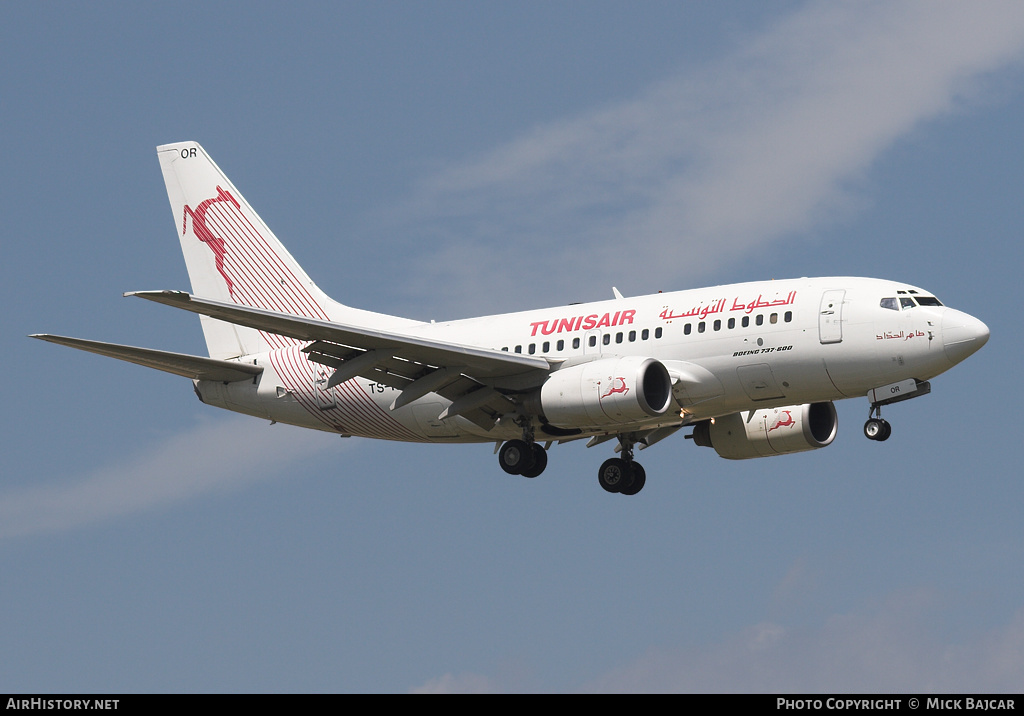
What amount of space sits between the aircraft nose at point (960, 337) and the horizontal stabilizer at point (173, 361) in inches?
813

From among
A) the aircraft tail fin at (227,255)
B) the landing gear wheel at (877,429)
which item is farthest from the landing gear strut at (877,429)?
the aircraft tail fin at (227,255)

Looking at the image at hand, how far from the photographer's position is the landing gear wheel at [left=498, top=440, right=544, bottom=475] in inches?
1689

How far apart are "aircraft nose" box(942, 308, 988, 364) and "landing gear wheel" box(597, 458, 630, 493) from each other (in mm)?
11081

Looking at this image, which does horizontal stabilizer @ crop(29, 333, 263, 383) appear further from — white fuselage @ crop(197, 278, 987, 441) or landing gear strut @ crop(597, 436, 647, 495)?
landing gear strut @ crop(597, 436, 647, 495)

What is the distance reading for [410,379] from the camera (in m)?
42.6

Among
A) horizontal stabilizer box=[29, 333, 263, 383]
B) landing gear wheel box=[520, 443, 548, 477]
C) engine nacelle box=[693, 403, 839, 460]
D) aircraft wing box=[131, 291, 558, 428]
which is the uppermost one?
horizontal stabilizer box=[29, 333, 263, 383]

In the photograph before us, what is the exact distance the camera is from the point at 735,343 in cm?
4022

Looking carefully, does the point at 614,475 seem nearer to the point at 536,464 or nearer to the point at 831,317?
the point at 536,464

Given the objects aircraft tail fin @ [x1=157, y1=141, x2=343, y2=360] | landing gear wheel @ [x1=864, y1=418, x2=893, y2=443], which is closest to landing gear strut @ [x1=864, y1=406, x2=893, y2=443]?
landing gear wheel @ [x1=864, y1=418, x2=893, y2=443]

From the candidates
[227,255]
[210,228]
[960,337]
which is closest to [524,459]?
[960,337]

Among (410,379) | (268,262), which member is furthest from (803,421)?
(268,262)

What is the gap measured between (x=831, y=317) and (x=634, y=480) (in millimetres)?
9088

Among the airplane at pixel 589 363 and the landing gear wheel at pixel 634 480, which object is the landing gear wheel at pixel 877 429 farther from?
the landing gear wheel at pixel 634 480
